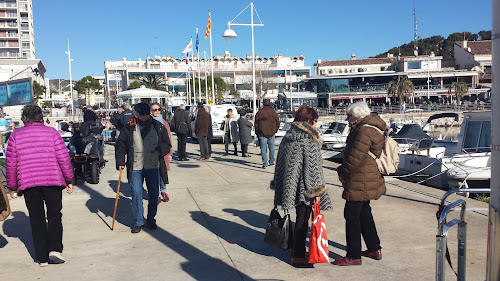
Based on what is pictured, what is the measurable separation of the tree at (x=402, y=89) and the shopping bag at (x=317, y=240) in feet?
216

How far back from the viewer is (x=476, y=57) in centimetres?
7606

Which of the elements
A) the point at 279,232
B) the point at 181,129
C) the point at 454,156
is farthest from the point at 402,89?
the point at 279,232

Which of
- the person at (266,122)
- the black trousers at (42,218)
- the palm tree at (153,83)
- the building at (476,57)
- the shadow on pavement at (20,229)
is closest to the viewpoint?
the black trousers at (42,218)

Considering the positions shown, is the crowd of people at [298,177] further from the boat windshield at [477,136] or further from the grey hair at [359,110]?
the boat windshield at [477,136]

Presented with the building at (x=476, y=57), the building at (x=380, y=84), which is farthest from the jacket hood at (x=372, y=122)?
the building at (x=476, y=57)

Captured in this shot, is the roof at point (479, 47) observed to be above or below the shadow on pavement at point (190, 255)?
above

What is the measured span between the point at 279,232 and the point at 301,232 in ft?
0.92

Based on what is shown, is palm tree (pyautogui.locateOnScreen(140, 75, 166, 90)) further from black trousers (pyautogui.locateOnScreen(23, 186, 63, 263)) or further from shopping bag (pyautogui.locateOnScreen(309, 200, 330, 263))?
shopping bag (pyautogui.locateOnScreen(309, 200, 330, 263))

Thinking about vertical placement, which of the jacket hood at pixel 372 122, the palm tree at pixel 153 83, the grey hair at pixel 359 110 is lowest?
the jacket hood at pixel 372 122

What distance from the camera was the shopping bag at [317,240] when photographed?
4.98 meters

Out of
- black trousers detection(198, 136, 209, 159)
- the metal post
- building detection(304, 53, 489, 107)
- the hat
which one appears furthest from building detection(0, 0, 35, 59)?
the metal post

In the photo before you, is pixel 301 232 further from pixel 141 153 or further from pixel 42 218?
pixel 42 218

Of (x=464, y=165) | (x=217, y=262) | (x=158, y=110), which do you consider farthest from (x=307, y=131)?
(x=464, y=165)

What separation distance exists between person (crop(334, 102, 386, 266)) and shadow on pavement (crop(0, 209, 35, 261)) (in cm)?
391
